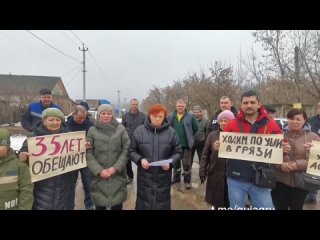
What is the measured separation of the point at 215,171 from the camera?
368cm

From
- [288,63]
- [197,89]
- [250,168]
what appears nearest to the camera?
[250,168]

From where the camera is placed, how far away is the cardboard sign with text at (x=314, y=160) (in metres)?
3.16

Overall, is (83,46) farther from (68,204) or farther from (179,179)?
(68,204)

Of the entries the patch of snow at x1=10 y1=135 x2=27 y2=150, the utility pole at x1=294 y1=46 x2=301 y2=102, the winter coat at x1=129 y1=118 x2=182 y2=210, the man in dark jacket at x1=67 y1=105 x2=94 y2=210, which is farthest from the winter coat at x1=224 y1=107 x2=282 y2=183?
the utility pole at x1=294 y1=46 x2=301 y2=102

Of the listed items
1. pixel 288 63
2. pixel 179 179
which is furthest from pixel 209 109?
pixel 179 179

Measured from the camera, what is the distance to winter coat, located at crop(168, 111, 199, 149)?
5.91 meters

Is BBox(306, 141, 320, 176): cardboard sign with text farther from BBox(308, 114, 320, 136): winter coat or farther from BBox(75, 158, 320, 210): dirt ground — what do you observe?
BBox(308, 114, 320, 136): winter coat

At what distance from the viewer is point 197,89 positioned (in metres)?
17.3

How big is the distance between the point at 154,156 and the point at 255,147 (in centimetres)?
127

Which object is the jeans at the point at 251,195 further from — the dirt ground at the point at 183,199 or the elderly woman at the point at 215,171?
the dirt ground at the point at 183,199

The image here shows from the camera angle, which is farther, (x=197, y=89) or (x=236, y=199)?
(x=197, y=89)

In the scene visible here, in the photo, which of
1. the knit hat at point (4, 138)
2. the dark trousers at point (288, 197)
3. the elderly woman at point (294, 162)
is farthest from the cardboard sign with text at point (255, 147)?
the knit hat at point (4, 138)

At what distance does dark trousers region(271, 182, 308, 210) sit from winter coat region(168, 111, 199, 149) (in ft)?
8.45

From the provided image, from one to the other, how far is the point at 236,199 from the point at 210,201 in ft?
2.14
